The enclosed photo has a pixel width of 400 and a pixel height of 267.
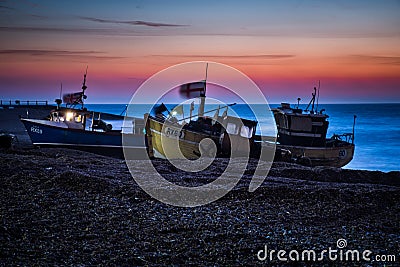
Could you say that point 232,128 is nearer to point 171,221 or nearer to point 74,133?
point 74,133

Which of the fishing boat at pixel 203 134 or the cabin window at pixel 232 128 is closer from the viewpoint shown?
the fishing boat at pixel 203 134

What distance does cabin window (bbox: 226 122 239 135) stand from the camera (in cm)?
1789

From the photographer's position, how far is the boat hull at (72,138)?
20.8 m

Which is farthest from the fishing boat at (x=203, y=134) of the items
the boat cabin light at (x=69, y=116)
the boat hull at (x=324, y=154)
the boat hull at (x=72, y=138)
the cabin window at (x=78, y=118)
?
the boat cabin light at (x=69, y=116)

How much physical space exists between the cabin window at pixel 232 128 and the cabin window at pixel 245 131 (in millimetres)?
190

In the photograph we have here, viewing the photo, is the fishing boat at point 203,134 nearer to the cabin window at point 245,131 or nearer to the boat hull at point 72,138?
the cabin window at point 245,131

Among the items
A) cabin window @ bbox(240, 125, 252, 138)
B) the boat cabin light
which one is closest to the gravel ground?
cabin window @ bbox(240, 125, 252, 138)

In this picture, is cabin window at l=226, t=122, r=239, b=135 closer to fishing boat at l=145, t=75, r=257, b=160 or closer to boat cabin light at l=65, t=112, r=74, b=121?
fishing boat at l=145, t=75, r=257, b=160

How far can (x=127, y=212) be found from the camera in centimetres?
827

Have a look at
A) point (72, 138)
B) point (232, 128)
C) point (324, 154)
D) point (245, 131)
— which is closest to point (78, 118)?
point (72, 138)

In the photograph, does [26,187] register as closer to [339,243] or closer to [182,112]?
[339,243]

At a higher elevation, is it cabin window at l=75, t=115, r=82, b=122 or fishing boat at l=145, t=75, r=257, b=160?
cabin window at l=75, t=115, r=82, b=122

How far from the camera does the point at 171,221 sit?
784cm

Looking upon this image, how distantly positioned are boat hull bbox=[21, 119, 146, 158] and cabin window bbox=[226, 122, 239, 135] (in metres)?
5.09
